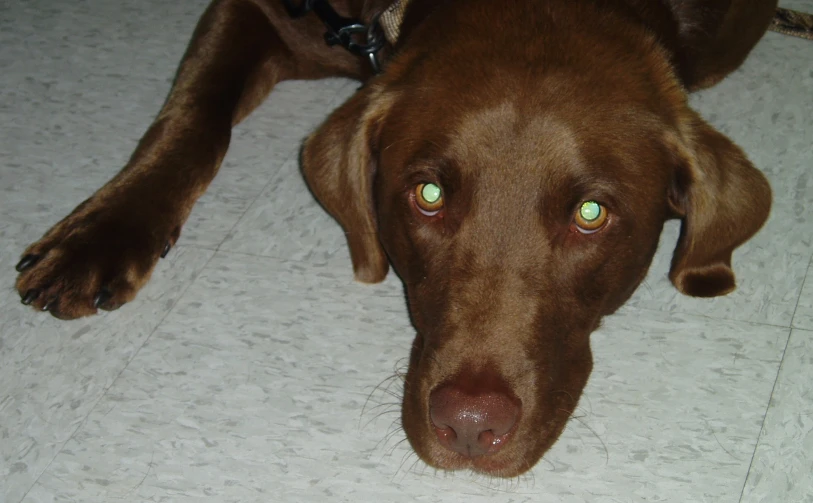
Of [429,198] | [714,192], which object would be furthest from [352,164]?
[714,192]

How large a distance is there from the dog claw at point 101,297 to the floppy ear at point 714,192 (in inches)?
58.9

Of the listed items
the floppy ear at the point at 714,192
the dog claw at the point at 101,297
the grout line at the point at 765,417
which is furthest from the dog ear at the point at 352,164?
the grout line at the point at 765,417

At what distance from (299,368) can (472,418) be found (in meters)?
0.73

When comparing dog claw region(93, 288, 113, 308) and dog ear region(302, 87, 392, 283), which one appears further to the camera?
dog claw region(93, 288, 113, 308)

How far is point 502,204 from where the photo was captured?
78.1 inches

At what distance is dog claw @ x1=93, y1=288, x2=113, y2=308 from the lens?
2475mm

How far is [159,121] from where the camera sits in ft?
9.40

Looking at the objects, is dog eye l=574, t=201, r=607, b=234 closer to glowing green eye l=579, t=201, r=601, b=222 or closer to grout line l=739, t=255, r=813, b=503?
glowing green eye l=579, t=201, r=601, b=222

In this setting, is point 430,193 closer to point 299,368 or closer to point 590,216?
point 590,216

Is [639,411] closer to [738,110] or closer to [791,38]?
[738,110]

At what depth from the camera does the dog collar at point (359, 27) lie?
107 inches

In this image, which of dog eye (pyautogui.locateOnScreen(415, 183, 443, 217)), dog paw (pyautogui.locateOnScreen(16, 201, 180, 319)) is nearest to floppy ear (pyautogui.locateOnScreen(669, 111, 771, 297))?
dog eye (pyautogui.locateOnScreen(415, 183, 443, 217))

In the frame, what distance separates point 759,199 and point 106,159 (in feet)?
6.74

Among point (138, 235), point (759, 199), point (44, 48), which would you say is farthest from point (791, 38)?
point (44, 48)
